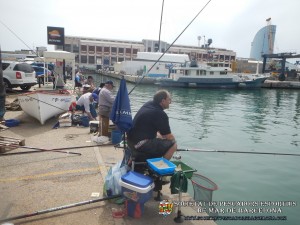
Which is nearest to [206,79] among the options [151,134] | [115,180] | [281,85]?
[281,85]

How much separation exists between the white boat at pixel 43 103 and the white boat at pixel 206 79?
33269 millimetres

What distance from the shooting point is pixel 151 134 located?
430 centimetres

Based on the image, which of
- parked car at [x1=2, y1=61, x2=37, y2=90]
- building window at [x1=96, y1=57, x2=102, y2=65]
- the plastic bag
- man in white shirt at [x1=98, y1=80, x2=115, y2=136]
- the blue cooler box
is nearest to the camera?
the blue cooler box

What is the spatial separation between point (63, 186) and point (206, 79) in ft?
131

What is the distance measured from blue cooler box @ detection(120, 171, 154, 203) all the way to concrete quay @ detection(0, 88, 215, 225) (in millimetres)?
380

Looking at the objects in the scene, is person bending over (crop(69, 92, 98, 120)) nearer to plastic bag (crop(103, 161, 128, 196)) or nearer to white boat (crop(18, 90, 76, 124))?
white boat (crop(18, 90, 76, 124))

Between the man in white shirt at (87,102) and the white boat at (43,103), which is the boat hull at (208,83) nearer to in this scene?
the white boat at (43,103)

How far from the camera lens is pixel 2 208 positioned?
3.78m

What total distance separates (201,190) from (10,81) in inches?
653

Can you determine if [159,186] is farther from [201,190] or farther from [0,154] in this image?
[0,154]

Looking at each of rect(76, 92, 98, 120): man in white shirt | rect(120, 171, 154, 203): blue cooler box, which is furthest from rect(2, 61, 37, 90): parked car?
rect(120, 171, 154, 203): blue cooler box

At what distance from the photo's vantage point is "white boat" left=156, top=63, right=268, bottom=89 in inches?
1665

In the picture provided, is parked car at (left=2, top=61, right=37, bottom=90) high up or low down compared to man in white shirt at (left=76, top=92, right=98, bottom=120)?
up

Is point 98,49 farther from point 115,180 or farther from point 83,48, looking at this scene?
point 115,180
